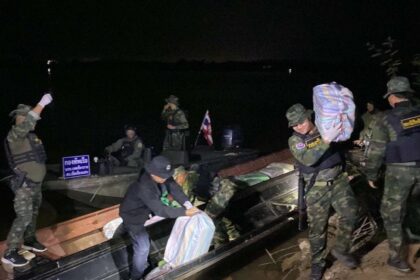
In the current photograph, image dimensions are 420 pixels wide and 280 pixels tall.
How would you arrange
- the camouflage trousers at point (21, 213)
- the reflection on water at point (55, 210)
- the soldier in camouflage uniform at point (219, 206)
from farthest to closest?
the reflection on water at point (55, 210), the soldier in camouflage uniform at point (219, 206), the camouflage trousers at point (21, 213)

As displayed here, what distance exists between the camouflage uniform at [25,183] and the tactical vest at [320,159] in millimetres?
3364

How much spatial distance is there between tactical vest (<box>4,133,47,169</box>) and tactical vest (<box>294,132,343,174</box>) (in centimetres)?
345

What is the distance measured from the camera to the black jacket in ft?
15.4

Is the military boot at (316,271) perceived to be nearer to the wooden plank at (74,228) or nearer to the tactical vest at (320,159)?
the tactical vest at (320,159)

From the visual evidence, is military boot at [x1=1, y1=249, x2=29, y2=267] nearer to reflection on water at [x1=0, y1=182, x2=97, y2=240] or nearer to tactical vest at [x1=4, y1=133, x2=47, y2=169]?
tactical vest at [x1=4, y1=133, x2=47, y2=169]

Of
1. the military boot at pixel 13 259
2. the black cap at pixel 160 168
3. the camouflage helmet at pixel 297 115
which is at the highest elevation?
the camouflage helmet at pixel 297 115

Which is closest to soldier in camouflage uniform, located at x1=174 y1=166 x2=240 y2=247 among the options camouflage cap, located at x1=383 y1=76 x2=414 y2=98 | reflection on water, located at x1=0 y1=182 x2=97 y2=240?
camouflage cap, located at x1=383 y1=76 x2=414 y2=98

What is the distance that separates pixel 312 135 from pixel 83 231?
4057 mm

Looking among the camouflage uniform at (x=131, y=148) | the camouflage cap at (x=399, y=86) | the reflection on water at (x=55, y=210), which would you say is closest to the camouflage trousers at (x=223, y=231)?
the camouflage cap at (x=399, y=86)

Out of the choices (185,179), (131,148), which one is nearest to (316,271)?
(185,179)

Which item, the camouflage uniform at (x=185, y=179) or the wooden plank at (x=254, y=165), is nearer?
the camouflage uniform at (x=185, y=179)

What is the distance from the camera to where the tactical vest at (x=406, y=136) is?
440cm

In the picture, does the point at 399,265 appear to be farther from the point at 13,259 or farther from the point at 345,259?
the point at 13,259

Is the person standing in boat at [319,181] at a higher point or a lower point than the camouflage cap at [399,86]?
lower
